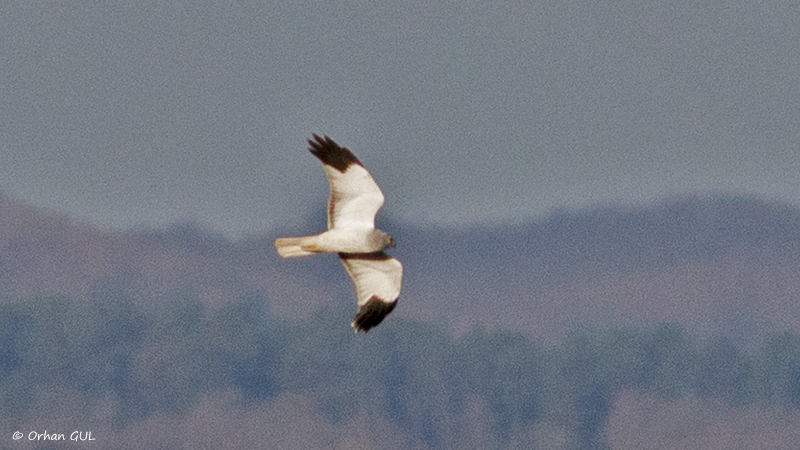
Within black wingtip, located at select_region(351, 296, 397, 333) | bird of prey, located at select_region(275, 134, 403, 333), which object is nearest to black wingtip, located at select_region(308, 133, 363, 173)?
bird of prey, located at select_region(275, 134, 403, 333)

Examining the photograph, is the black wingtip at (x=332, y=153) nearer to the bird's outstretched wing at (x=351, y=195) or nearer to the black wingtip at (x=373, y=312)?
the bird's outstretched wing at (x=351, y=195)

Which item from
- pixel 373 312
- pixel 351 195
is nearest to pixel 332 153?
pixel 351 195

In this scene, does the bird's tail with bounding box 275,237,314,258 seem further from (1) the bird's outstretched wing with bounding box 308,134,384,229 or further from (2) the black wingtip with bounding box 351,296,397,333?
(2) the black wingtip with bounding box 351,296,397,333

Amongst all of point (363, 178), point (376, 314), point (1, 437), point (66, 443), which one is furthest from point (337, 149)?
point (66, 443)

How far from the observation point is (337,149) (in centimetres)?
3009

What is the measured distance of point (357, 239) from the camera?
98.6ft

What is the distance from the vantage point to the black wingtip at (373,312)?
30.5m

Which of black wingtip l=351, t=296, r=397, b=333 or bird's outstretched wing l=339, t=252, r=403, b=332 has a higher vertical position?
bird's outstretched wing l=339, t=252, r=403, b=332

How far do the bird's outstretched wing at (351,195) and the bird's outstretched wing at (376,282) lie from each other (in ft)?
2.70

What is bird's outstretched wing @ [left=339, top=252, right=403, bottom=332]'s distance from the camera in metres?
30.7

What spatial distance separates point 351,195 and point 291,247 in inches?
69.6

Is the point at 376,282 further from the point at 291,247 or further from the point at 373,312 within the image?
the point at 291,247

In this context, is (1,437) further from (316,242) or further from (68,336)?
(316,242)

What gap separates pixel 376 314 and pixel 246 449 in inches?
3688
